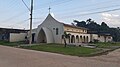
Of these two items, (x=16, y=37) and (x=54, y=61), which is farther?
(x=16, y=37)

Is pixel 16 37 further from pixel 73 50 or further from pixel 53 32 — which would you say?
pixel 73 50

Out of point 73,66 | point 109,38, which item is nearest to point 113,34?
point 109,38

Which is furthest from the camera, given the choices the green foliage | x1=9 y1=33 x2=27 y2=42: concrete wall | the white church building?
the green foliage

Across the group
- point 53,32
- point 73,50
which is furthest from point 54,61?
point 53,32

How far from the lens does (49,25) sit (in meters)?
58.1

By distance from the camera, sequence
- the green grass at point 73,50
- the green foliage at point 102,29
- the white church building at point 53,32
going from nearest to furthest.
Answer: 1. the green grass at point 73,50
2. the white church building at point 53,32
3. the green foliage at point 102,29

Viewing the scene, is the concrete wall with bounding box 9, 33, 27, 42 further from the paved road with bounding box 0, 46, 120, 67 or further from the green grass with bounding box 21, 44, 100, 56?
the paved road with bounding box 0, 46, 120, 67

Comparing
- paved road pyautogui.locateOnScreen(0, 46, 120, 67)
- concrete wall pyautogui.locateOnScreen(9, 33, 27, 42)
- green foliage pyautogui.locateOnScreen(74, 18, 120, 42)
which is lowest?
paved road pyautogui.locateOnScreen(0, 46, 120, 67)

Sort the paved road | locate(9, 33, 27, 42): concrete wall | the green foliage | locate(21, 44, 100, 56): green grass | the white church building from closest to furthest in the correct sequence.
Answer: the paved road → locate(21, 44, 100, 56): green grass → the white church building → locate(9, 33, 27, 42): concrete wall → the green foliage

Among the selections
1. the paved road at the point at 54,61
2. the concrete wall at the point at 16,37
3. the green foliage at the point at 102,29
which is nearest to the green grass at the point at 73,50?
the paved road at the point at 54,61

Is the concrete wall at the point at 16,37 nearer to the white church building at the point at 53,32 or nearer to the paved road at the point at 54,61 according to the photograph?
the white church building at the point at 53,32

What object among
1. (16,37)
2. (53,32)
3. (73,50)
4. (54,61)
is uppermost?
(53,32)

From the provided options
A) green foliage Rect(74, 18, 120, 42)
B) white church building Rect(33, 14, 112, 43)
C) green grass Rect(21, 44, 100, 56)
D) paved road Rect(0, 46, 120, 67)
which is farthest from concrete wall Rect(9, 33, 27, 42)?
paved road Rect(0, 46, 120, 67)

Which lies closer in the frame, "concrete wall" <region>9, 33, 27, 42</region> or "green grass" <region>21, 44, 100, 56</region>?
"green grass" <region>21, 44, 100, 56</region>
